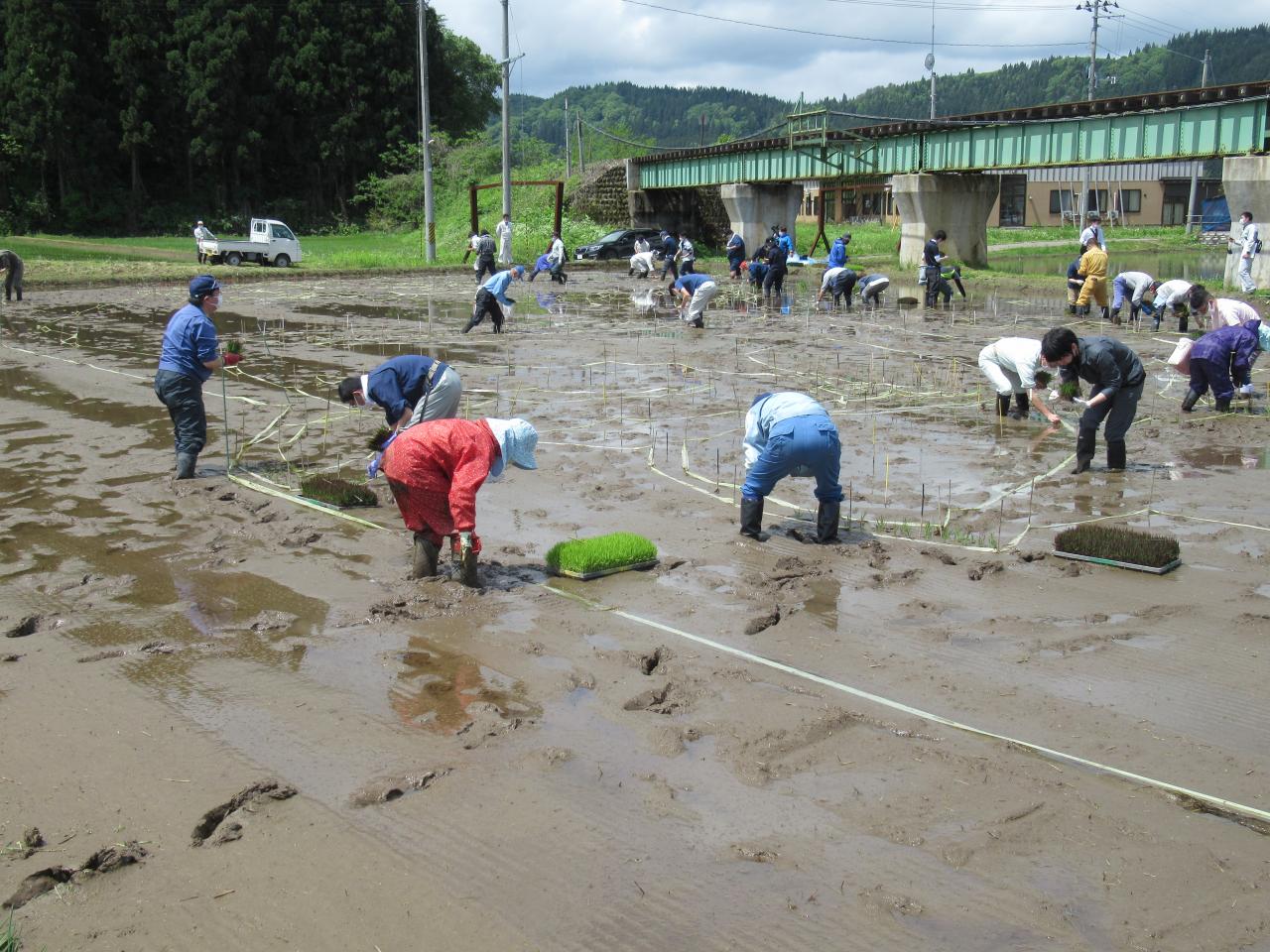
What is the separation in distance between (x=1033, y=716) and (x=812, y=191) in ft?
262

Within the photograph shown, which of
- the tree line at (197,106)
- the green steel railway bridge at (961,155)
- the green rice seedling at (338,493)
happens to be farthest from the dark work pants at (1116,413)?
the tree line at (197,106)

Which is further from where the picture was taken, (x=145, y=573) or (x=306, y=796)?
(x=145, y=573)

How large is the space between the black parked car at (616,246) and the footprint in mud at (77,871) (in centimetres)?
3726

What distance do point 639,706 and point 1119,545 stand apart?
3653mm

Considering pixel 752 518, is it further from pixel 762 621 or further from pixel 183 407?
pixel 183 407

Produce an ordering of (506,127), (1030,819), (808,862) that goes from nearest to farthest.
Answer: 1. (808,862)
2. (1030,819)
3. (506,127)

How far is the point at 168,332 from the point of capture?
9.76 m

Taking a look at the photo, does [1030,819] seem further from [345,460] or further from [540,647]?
[345,460]

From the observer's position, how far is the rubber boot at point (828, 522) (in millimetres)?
7871

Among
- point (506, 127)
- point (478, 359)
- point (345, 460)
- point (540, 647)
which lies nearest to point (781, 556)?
point (540, 647)

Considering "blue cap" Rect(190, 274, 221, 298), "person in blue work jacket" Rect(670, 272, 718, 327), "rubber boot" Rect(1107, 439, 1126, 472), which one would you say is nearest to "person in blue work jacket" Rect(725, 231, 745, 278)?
"person in blue work jacket" Rect(670, 272, 718, 327)

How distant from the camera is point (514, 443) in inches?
267

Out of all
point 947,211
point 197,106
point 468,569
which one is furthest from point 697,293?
point 197,106

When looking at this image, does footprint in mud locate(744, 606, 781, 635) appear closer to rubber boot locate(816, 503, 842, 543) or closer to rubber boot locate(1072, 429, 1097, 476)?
rubber boot locate(816, 503, 842, 543)
